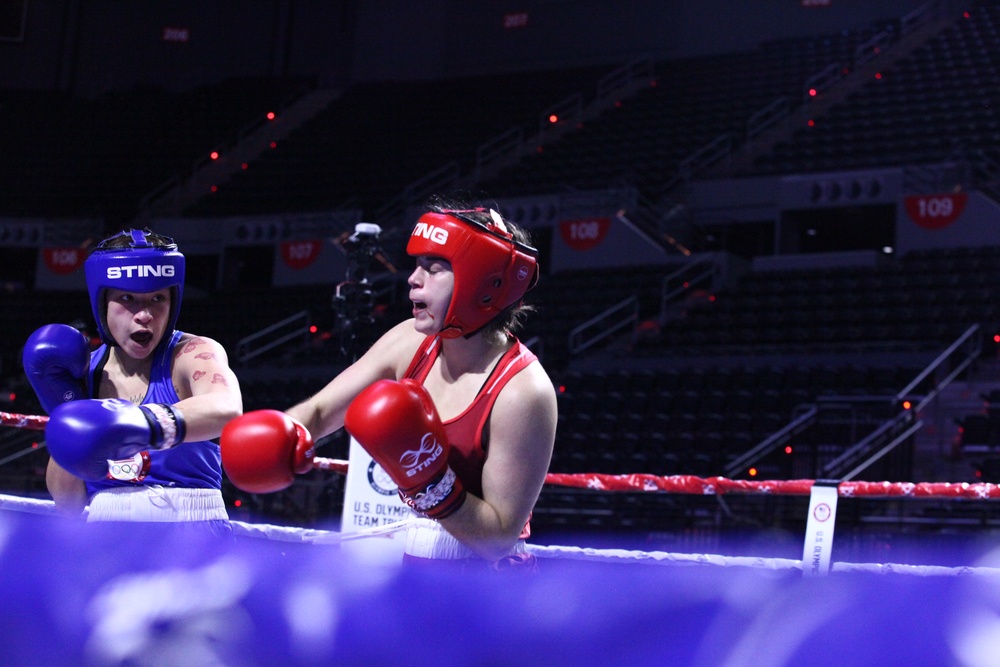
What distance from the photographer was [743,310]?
10.7 meters

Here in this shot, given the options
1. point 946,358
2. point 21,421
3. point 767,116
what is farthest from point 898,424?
point 767,116

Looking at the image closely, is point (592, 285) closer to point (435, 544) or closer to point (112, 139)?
point (112, 139)

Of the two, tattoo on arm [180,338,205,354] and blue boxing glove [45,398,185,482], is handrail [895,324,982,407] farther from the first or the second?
blue boxing glove [45,398,185,482]

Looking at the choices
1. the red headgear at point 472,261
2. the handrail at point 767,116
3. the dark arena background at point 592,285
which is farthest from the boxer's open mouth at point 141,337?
the handrail at point 767,116

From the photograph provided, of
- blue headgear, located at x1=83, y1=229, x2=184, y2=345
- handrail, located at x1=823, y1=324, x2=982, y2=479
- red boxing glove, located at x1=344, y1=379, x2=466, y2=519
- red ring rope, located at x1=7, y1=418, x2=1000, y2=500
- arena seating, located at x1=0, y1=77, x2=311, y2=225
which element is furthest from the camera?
arena seating, located at x1=0, y1=77, x2=311, y2=225

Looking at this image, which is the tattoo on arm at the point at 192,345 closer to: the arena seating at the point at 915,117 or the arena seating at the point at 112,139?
the arena seating at the point at 915,117

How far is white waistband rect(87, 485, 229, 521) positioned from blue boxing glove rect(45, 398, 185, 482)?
53 centimetres

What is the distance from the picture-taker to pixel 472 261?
1846 mm

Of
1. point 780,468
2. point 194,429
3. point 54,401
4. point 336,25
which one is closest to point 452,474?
point 194,429

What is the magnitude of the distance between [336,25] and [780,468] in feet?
43.0

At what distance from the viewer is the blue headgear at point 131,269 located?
2174mm

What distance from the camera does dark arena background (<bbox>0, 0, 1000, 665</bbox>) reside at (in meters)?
1.09

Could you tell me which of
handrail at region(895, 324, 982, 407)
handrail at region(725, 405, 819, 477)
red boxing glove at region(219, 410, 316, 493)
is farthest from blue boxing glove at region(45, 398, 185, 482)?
handrail at region(895, 324, 982, 407)

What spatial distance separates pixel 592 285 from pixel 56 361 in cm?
1008
